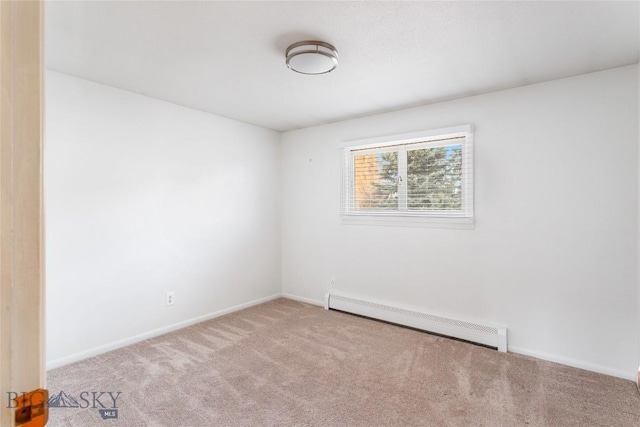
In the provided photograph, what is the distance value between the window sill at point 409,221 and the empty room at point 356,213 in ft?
0.07

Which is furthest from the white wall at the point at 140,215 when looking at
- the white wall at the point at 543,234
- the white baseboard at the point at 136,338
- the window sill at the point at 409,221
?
the white wall at the point at 543,234

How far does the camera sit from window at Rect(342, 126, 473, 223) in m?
3.27

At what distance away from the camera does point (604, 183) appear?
2551 millimetres

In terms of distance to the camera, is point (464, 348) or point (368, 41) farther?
point (464, 348)

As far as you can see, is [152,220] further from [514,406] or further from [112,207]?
[514,406]

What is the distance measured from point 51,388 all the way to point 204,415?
48.7 inches

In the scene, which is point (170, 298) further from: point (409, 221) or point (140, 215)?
point (409, 221)

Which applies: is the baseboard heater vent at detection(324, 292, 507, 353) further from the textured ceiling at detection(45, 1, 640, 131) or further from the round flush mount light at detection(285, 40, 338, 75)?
the round flush mount light at detection(285, 40, 338, 75)

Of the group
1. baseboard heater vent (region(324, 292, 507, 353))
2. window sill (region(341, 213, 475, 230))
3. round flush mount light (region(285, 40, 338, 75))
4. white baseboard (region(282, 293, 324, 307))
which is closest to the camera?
round flush mount light (region(285, 40, 338, 75))

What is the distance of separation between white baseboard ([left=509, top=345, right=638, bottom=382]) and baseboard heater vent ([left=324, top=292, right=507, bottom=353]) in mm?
161

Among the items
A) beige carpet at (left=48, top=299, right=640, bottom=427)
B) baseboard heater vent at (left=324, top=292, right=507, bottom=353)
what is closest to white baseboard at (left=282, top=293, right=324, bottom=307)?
baseboard heater vent at (left=324, top=292, right=507, bottom=353)

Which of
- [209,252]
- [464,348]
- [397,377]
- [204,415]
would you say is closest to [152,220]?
[209,252]

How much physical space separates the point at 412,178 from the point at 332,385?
2239 mm

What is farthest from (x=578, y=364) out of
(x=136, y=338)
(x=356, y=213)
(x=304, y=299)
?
(x=136, y=338)
